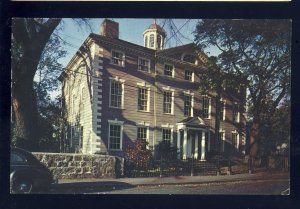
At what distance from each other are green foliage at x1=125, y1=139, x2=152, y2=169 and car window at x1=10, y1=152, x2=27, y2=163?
219 centimetres

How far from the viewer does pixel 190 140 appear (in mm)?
7895

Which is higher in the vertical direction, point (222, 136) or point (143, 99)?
point (143, 99)

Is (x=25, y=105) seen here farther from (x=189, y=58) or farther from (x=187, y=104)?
(x=189, y=58)

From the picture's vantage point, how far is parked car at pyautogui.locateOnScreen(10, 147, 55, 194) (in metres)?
7.36

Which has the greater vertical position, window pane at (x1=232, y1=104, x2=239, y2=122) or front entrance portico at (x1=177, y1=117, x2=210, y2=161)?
window pane at (x1=232, y1=104, x2=239, y2=122)

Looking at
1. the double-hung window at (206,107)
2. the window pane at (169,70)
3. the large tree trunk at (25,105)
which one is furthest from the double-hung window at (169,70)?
the large tree trunk at (25,105)

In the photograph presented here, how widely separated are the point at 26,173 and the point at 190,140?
360 centimetres

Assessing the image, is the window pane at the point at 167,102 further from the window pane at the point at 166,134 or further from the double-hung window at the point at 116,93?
the double-hung window at the point at 116,93

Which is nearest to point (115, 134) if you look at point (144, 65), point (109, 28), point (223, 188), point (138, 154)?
point (138, 154)

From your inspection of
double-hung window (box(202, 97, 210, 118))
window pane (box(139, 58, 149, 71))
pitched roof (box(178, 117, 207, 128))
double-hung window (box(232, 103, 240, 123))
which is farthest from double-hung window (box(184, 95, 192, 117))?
window pane (box(139, 58, 149, 71))

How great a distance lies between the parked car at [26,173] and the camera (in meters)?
7.36

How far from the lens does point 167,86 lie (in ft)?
26.3

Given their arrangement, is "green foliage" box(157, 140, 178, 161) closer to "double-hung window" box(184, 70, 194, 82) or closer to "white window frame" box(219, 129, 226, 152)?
"white window frame" box(219, 129, 226, 152)
